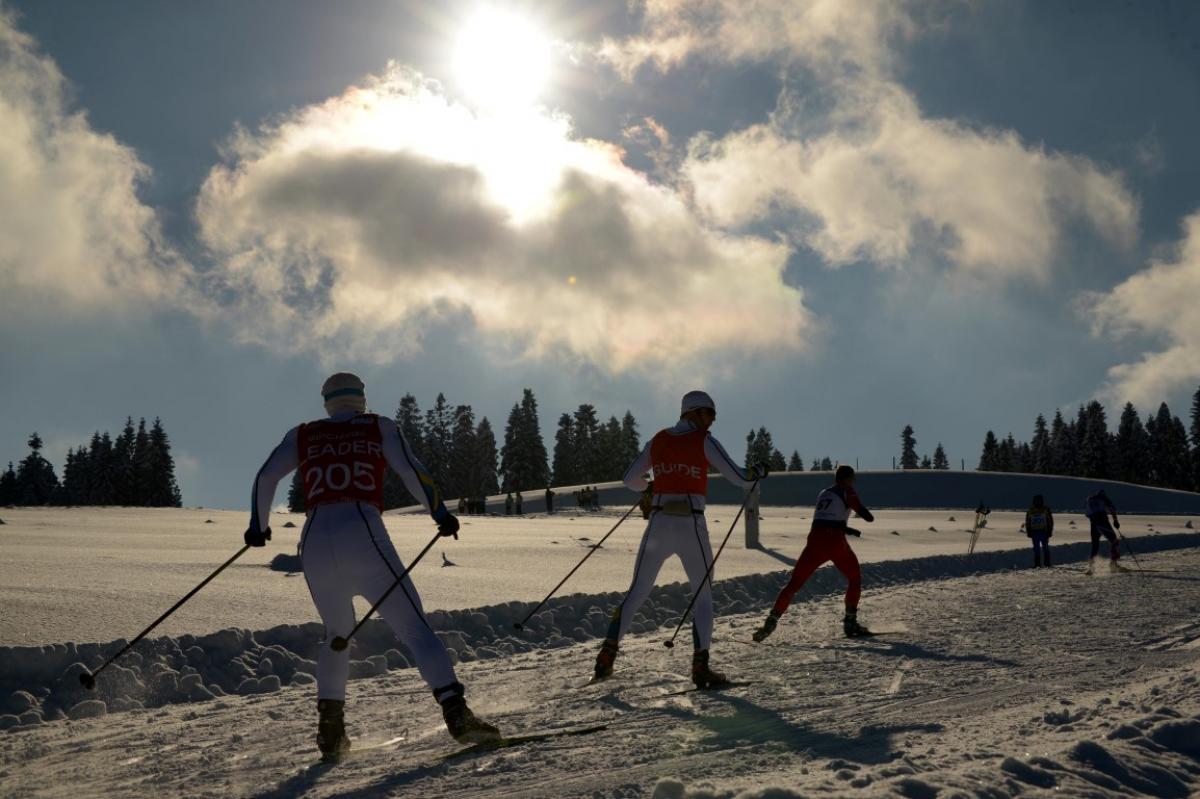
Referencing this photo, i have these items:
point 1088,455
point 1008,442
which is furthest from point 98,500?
point 1008,442

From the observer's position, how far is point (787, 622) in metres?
9.77

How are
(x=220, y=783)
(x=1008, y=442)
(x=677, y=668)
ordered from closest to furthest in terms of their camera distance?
(x=220, y=783) → (x=677, y=668) → (x=1008, y=442)

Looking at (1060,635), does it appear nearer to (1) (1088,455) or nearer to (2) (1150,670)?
(2) (1150,670)

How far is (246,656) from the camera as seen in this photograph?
6.86 meters

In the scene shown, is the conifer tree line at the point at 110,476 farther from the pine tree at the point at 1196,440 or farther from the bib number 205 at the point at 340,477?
the pine tree at the point at 1196,440

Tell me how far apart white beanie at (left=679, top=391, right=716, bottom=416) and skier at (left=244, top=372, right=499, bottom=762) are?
271 centimetres

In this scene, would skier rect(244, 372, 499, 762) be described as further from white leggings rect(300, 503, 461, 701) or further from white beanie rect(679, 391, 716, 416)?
white beanie rect(679, 391, 716, 416)

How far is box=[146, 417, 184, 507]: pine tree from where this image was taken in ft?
277

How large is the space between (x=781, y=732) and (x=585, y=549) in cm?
1320

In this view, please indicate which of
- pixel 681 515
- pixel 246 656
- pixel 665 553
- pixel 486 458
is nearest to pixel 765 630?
pixel 665 553

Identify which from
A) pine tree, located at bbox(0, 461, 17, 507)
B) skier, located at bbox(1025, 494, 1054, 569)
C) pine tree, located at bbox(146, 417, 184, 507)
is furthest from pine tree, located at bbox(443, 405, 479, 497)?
skier, located at bbox(1025, 494, 1054, 569)

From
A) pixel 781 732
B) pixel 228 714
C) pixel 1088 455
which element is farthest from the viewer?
pixel 1088 455

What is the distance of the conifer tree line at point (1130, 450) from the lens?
105438mm

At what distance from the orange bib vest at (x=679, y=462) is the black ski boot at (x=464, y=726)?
8.76 feet
